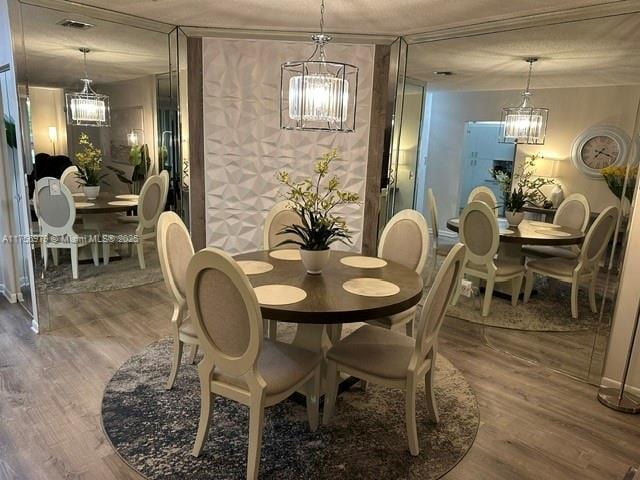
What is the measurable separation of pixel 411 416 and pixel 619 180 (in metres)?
1.93

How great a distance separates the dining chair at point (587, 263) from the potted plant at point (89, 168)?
11.5 feet

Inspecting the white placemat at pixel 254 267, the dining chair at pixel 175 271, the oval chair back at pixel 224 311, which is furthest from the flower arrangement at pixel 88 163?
the oval chair back at pixel 224 311

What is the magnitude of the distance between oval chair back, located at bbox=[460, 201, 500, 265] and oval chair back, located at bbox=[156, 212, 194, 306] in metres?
2.19

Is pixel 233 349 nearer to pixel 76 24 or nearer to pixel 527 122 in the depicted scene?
pixel 527 122

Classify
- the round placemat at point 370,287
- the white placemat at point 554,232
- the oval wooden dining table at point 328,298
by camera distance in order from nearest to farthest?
the oval wooden dining table at point 328,298
the round placemat at point 370,287
the white placemat at point 554,232

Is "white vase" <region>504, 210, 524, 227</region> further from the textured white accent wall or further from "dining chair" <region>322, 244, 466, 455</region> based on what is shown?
"dining chair" <region>322, 244, 466, 455</region>

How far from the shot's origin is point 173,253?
2.54 m

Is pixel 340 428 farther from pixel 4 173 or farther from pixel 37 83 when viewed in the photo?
pixel 4 173

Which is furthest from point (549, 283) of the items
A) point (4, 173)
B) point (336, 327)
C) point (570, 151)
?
point (4, 173)

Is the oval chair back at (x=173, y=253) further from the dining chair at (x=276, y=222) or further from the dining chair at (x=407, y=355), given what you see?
the dining chair at (x=407, y=355)

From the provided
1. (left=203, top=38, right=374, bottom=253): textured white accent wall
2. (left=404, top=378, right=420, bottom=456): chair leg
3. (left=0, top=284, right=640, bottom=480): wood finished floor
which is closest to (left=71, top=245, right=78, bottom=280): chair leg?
(left=0, top=284, right=640, bottom=480): wood finished floor

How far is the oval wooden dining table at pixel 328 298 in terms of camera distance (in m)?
1.96

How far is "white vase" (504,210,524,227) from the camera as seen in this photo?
3.42m

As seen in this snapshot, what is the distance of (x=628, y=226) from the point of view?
8.59 feet
